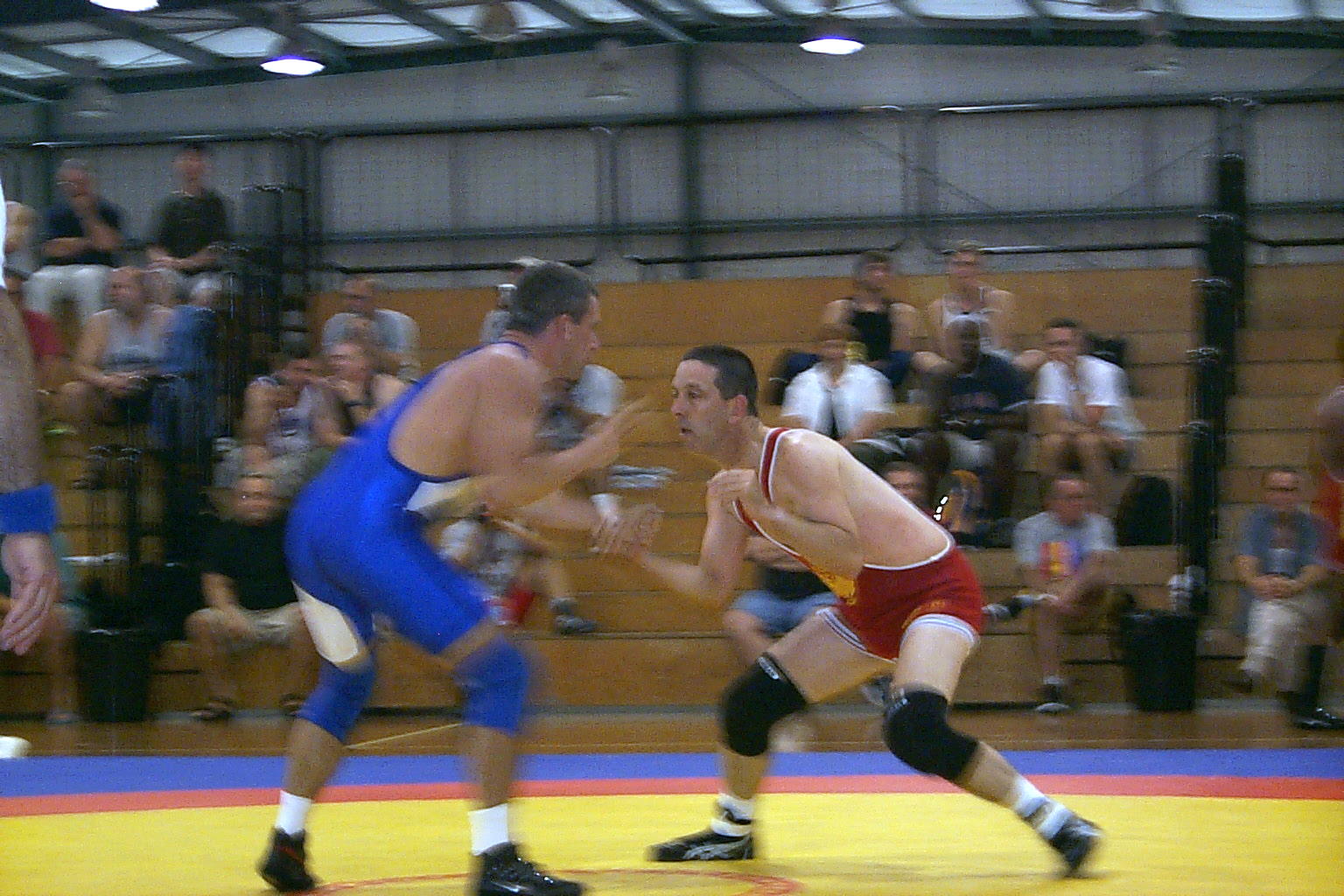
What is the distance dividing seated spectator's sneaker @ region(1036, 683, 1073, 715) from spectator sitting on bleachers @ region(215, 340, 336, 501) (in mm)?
3444

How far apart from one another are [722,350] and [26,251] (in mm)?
6874

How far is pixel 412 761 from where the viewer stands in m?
6.66

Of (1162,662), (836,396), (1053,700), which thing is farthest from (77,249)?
(1162,662)

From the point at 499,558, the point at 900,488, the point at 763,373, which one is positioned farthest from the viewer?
the point at 763,373

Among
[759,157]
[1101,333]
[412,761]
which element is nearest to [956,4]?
[759,157]

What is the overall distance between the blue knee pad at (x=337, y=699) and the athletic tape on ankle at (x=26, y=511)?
5.81 feet

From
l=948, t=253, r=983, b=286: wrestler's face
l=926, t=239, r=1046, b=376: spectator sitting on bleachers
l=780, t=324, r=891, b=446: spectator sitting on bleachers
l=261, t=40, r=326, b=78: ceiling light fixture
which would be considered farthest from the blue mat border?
l=261, t=40, r=326, b=78: ceiling light fixture

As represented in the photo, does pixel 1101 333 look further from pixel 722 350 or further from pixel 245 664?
pixel 722 350

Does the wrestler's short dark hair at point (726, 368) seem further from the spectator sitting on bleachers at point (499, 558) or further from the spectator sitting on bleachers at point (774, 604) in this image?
the spectator sitting on bleachers at point (499, 558)

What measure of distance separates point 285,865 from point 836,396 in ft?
16.1

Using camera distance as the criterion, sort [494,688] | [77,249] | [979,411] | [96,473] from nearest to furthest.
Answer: [494,688]
[979,411]
[96,473]
[77,249]

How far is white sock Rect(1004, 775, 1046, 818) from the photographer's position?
401 centimetres

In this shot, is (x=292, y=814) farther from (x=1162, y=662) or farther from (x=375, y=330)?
(x=375, y=330)

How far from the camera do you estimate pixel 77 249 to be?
10.1m
